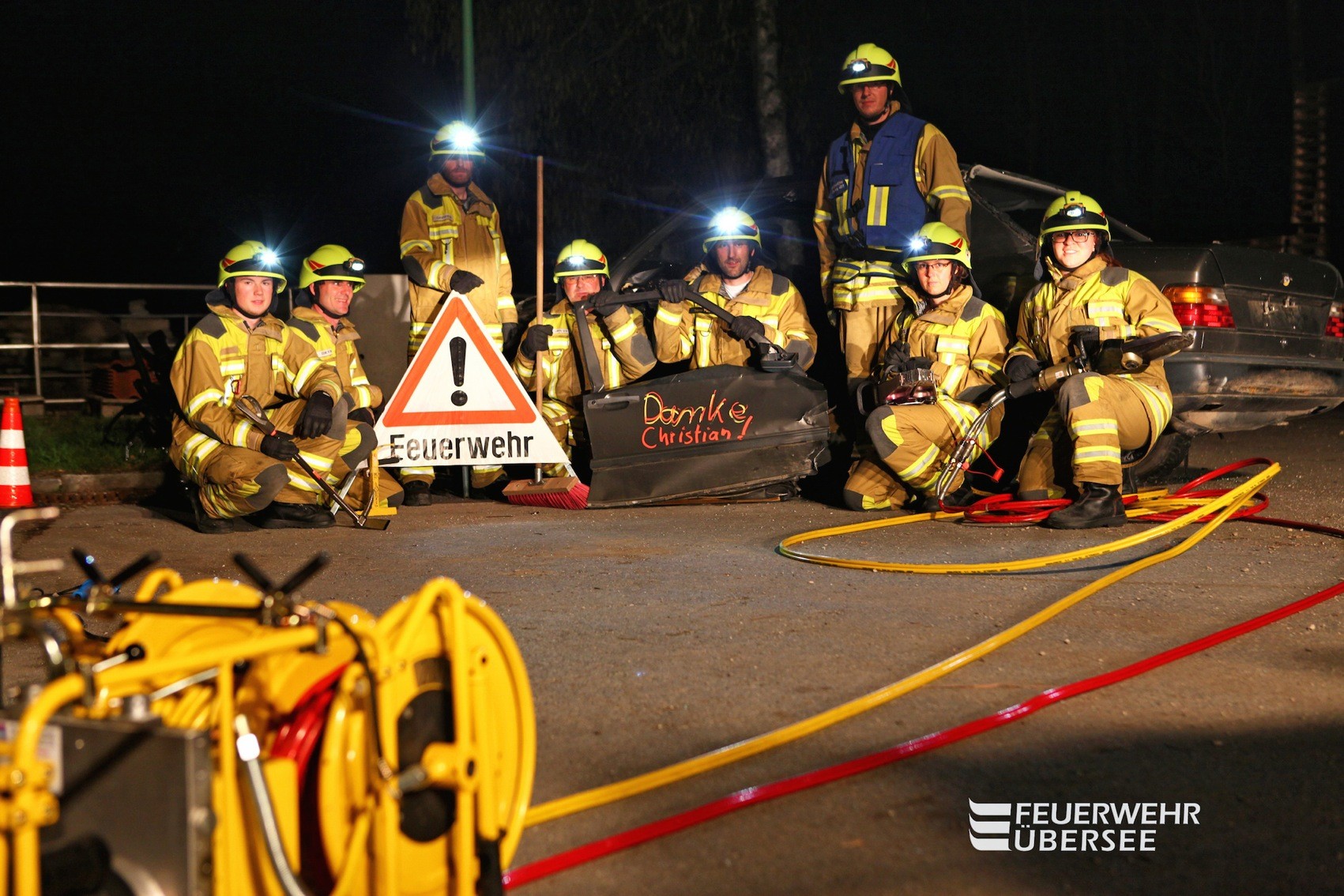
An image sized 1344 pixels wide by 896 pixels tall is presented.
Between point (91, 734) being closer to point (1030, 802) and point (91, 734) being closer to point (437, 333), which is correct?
point (1030, 802)

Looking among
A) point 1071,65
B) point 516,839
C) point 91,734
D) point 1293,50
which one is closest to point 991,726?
point 516,839

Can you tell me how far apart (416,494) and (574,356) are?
132 centimetres

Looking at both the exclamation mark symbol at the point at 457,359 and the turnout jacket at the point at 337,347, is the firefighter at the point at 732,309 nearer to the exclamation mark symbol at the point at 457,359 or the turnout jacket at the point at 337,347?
the exclamation mark symbol at the point at 457,359

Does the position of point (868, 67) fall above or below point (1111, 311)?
above

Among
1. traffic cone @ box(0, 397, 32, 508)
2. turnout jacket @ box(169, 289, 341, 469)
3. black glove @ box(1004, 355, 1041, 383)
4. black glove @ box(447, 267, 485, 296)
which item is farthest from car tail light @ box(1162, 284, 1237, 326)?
traffic cone @ box(0, 397, 32, 508)

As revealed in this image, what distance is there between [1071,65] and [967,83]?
2650mm

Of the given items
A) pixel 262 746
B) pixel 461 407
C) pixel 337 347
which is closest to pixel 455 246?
pixel 337 347

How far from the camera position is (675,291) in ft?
25.7

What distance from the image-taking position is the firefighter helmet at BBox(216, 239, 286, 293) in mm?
7090

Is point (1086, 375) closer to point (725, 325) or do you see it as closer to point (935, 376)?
point (935, 376)

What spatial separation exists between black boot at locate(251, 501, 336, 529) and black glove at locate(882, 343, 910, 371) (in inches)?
127

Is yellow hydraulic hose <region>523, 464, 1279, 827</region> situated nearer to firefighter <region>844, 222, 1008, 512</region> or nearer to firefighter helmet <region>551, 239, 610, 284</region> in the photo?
firefighter <region>844, 222, 1008, 512</region>

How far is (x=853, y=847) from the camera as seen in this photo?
2.59 meters

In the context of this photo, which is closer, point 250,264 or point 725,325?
point 250,264
